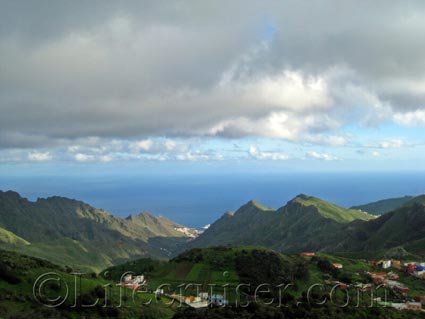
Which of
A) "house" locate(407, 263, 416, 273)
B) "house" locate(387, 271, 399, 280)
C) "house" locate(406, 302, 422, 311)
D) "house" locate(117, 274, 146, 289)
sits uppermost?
"house" locate(406, 302, 422, 311)

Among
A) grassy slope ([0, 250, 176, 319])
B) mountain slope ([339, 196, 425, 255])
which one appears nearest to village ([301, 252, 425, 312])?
grassy slope ([0, 250, 176, 319])

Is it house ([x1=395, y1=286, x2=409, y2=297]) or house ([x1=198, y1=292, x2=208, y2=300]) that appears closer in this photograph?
house ([x1=198, y1=292, x2=208, y2=300])

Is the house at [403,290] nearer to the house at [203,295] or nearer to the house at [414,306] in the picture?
the house at [414,306]

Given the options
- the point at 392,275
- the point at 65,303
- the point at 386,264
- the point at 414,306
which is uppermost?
the point at 65,303

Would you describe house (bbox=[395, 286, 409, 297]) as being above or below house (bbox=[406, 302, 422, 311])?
below

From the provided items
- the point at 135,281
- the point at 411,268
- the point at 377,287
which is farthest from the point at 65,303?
the point at 411,268

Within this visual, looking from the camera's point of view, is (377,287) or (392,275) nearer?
(377,287)

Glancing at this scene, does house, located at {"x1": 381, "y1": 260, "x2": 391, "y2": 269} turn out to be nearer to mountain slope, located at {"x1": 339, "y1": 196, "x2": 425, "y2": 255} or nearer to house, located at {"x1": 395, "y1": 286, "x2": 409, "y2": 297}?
house, located at {"x1": 395, "y1": 286, "x2": 409, "y2": 297}

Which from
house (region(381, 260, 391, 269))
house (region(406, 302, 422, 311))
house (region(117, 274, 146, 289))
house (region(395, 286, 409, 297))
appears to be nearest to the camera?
house (region(406, 302, 422, 311))

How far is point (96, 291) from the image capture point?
200 feet

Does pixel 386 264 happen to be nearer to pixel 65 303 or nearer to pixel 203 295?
pixel 203 295

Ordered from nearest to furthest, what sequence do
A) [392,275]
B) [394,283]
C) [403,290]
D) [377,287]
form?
[377,287], [403,290], [394,283], [392,275]

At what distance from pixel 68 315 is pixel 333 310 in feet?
99.7

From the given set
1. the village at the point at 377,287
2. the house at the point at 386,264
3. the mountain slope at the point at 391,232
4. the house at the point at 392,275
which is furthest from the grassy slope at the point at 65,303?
the mountain slope at the point at 391,232
